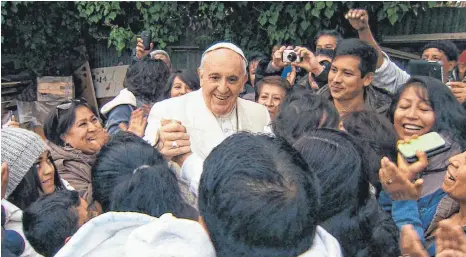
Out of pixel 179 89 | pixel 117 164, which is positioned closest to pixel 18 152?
pixel 117 164

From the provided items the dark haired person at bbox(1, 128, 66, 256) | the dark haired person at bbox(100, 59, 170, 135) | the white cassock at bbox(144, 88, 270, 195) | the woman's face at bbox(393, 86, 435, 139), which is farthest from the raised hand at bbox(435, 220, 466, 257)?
the dark haired person at bbox(100, 59, 170, 135)

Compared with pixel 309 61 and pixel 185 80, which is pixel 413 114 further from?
pixel 185 80

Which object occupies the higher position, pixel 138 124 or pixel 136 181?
pixel 136 181

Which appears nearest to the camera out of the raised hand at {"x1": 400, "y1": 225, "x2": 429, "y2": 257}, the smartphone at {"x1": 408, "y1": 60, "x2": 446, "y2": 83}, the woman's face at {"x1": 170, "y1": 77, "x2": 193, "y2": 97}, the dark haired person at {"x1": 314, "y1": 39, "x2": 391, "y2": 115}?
the raised hand at {"x1": 400, "y1": 225, "x2": 429, "y2": 257}

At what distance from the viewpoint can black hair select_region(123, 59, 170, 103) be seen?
12.6ft

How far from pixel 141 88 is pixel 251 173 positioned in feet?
9.58

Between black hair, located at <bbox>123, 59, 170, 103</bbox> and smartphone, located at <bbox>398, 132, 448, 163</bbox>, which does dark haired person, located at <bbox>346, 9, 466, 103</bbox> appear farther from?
black hair, located at <bbox>123, 59, 170, 103</bbox>

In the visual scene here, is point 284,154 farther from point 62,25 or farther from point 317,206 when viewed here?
point 62,25

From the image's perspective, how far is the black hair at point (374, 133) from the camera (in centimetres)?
209

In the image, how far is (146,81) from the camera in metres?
3.86

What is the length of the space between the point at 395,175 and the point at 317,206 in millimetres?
759

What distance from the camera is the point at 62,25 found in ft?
24.6

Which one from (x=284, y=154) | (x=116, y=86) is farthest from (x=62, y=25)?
(x=284, y=154)

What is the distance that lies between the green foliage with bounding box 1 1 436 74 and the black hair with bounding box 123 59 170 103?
2261 mm
